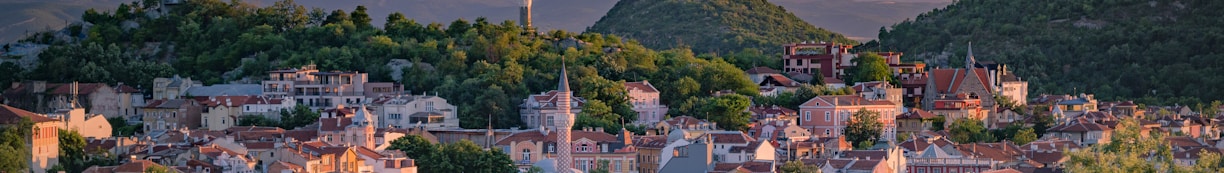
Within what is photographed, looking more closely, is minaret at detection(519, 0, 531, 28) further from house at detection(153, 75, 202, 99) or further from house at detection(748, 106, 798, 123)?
house at detection(748, 106, 798, 123)

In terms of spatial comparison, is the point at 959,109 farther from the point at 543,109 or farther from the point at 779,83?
the point at 543,109

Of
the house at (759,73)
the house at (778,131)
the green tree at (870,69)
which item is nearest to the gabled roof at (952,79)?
the green tree at (870,69)

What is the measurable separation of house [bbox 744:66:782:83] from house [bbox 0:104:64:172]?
82.1 feet

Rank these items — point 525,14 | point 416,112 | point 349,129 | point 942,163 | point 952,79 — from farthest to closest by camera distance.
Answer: point 525,14, point 952,79, point 416,112, point 349,129, point 942,163

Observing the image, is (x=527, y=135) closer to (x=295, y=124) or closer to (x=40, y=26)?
(x=295, y=124)

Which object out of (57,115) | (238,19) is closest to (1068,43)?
(238,19)

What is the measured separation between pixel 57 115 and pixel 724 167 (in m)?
14.2

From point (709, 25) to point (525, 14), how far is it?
2838 cm

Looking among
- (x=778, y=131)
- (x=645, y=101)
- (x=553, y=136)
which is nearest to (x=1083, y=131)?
(x=778, y=131)

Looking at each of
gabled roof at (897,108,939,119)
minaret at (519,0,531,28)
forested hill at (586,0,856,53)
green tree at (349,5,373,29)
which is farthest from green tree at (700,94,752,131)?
forested hill at (586,0,856,53)

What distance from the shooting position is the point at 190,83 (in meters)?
64.9

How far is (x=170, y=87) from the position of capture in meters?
64.2

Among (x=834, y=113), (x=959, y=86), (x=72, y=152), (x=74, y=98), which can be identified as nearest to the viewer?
(x=72, y=152)

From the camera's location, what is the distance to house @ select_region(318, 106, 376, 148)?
52.1 meters
